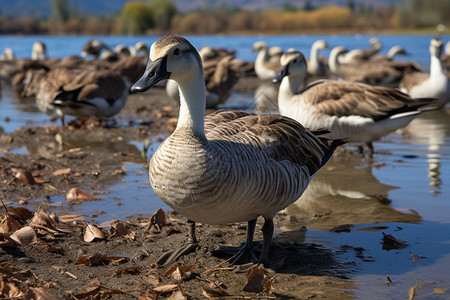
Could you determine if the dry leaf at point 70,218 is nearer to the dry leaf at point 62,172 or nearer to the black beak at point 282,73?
the dry leaf at point 62,172

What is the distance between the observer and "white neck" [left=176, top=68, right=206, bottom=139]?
13.9ft

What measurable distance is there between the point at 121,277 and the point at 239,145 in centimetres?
137

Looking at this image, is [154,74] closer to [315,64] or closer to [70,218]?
[70,218]

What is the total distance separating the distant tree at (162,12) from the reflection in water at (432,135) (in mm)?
66156

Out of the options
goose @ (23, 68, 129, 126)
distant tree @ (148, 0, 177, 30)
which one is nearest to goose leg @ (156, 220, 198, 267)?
goose @ (23, 68, 129, 126)

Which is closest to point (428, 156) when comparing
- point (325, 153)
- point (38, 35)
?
point (325, 153)

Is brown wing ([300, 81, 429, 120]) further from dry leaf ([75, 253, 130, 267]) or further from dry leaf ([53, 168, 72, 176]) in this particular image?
dry leaf ([75, 253, 130, 267])

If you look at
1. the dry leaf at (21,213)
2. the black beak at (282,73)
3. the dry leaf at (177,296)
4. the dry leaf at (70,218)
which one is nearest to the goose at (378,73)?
the black beak at (282,73)

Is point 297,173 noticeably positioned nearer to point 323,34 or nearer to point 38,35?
point 323,34

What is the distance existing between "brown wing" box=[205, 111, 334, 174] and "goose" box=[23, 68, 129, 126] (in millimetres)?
6261

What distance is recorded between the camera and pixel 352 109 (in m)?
8.24

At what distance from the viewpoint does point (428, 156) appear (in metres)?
8.56

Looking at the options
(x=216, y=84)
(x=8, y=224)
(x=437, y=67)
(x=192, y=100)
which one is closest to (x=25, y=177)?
(x=8, y=224)

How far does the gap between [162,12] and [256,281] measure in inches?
3000
